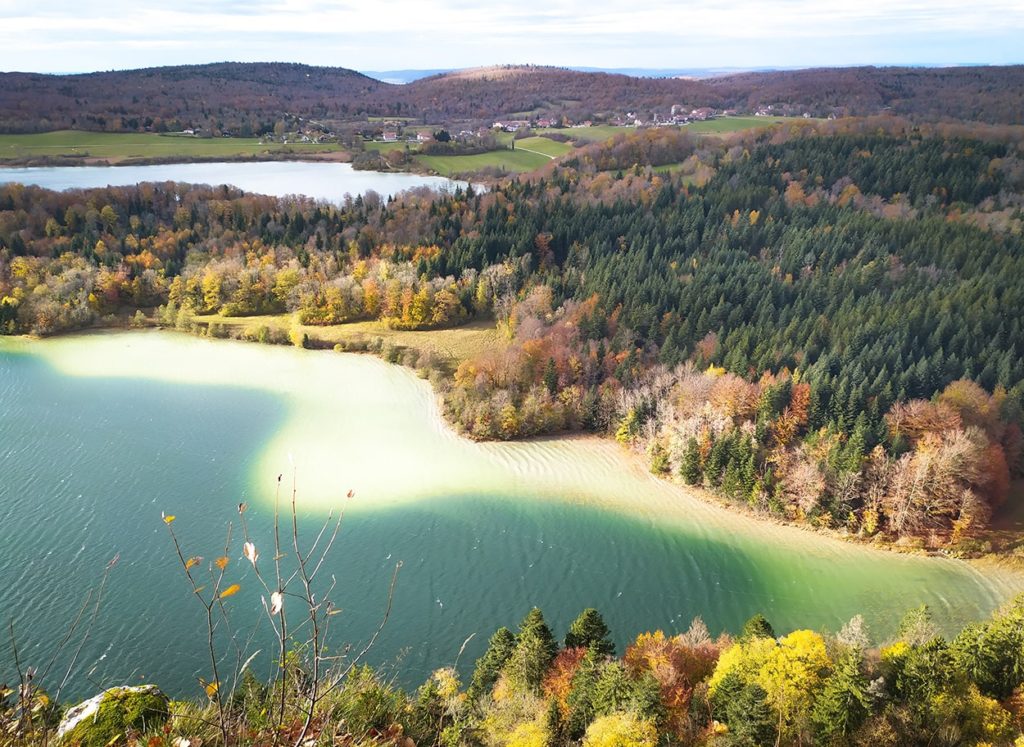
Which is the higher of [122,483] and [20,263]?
[20,263]

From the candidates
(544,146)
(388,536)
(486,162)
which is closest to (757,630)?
(388,536)

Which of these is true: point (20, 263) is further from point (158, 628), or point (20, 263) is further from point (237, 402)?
point (158, 628)

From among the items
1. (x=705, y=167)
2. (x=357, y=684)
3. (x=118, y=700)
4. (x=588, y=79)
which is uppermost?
(x=588, y=79)

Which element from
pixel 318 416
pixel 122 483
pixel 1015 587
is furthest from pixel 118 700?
pixel 1015 587

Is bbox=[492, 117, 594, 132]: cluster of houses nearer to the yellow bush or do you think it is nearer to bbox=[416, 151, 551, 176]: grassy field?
bbox=[416, 151, 551, 176]: grassy field

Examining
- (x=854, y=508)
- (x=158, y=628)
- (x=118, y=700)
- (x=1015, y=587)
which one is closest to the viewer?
(x=118, y=700)

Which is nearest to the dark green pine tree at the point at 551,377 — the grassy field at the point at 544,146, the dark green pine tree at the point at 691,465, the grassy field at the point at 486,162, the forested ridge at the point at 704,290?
the forested ridge at the point at 704,290

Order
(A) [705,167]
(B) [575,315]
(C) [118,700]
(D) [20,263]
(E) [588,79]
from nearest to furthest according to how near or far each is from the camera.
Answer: (C) [118,700] < (B) [575,315] < (D) [20,263] < (A) [705,167] < (E) [588,79]

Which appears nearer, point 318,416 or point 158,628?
point 158,628

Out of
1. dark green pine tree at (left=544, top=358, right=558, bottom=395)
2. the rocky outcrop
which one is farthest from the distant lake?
the rocky outcrop

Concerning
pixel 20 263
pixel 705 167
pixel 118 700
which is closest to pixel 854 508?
pixel 118 700
